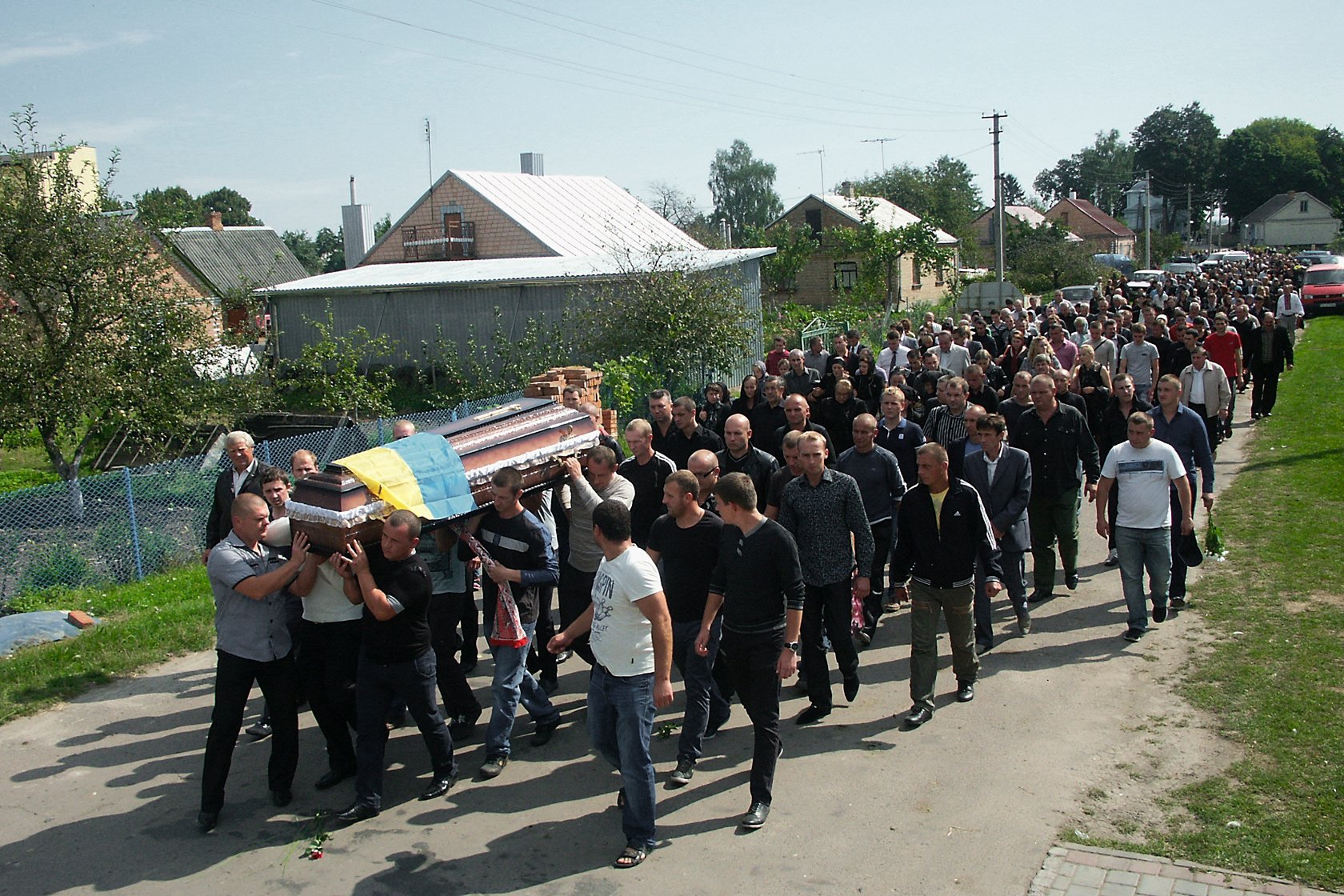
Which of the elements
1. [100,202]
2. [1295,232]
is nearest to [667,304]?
[100,202]

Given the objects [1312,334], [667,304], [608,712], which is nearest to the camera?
[608,712]

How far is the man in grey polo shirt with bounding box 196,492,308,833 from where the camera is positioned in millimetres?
5574

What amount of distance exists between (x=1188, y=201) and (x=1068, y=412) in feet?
367

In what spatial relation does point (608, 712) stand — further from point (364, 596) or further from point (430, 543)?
point (430, 543)

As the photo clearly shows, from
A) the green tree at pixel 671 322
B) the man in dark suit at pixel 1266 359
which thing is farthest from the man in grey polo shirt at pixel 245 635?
the man in dark suit at pixel 1266 359

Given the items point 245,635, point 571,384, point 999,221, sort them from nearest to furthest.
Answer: point 245,635, point 571,384, point 999,221

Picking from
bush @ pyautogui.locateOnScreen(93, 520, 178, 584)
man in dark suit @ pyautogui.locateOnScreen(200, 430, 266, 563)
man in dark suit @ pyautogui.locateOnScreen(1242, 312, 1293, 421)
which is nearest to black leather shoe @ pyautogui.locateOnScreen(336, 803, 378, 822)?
man in dark suit @ pyautogui.locateOnScreen(200, 430, 266, 563)

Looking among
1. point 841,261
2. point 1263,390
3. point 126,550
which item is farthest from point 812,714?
point 841,261

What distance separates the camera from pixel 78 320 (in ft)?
41.0

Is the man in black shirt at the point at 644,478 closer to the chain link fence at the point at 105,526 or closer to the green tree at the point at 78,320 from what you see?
the chain link fence at the point at 105,526

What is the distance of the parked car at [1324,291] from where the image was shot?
3334cm

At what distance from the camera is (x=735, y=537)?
214 inches

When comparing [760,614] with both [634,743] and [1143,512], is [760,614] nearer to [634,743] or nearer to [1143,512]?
[634,743]

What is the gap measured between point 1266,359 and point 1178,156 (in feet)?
362
